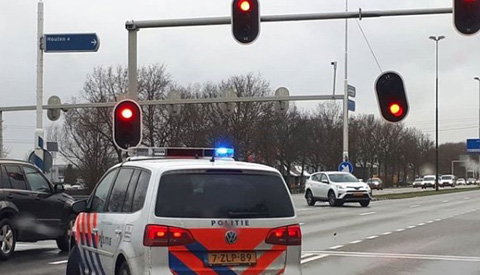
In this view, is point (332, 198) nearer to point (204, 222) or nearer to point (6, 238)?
point (6, 238)

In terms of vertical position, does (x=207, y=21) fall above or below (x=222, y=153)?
above

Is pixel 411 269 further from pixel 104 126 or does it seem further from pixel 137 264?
pixel 104 126

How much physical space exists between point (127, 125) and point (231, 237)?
301 inches

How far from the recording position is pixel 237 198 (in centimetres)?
750

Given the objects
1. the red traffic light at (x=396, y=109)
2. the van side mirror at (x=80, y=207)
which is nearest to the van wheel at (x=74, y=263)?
the van side mirror at (x=80, y=207)

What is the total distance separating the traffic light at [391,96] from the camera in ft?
38.6

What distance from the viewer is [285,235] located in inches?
300

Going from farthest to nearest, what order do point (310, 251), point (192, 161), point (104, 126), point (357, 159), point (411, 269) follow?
point (357, 159), point (104, 126), point (310, 251), point (411, 269), point (192, 161)

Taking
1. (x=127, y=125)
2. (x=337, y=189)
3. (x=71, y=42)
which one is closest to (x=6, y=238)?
(x=127, y=125)

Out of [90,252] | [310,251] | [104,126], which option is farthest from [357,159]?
[90,252]

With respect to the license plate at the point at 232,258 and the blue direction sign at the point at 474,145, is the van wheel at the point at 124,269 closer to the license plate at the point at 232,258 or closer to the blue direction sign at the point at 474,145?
the license plate at the point at 232,258

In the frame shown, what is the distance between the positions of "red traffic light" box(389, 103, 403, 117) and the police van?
4518mm

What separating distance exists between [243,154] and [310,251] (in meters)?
46.0

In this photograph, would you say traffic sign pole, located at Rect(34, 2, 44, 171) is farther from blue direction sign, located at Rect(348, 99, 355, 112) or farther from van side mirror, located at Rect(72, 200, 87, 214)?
blue direction sign, located at Rect(348, 99, 355, 112)
